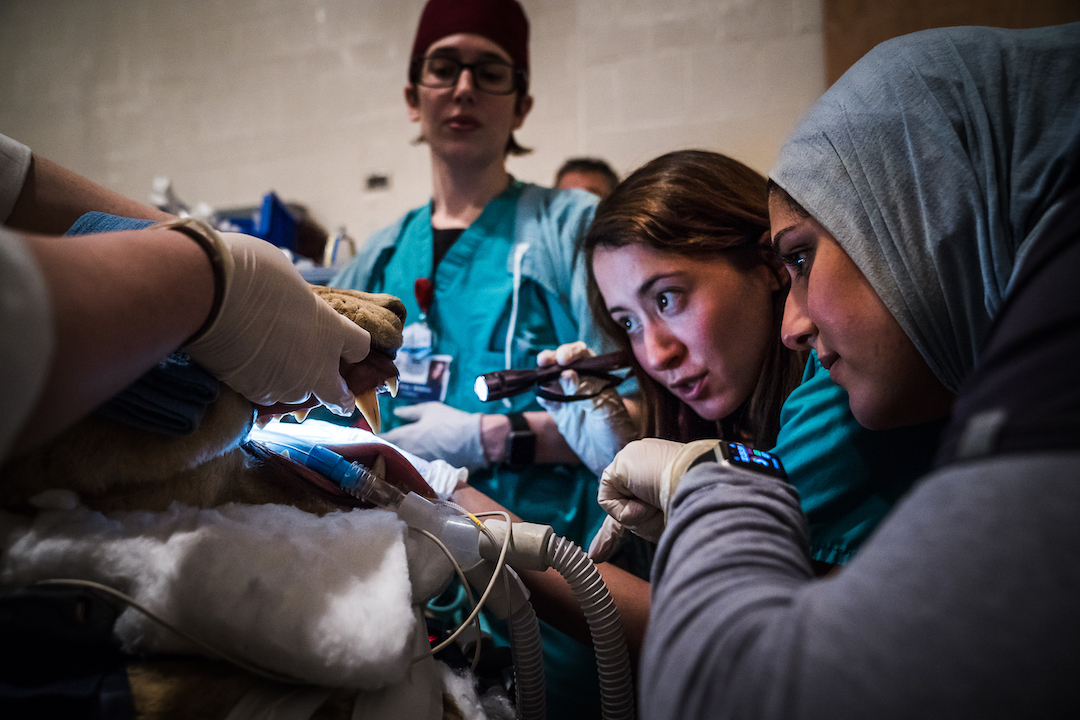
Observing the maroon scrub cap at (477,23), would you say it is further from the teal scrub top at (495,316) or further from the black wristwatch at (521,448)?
the black wristwatch at (521,448)

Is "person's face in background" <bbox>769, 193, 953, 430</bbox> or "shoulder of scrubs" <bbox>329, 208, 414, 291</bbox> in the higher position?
"person's face in background" <bbox>769, 193, 953, 430</bbox>

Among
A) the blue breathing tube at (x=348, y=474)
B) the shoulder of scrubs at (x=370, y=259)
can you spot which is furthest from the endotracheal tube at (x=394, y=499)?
the shoulder of scrubs at (x=370, y=259)

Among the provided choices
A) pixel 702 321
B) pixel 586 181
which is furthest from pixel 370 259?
pixel 702 321

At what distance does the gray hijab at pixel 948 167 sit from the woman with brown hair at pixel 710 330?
0.19 metres

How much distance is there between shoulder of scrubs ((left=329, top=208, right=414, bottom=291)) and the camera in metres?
1.51

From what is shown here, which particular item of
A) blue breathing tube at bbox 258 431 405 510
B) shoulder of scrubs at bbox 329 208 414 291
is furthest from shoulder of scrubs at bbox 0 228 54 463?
shoulder of scrubs at bbox 329 208 414 291

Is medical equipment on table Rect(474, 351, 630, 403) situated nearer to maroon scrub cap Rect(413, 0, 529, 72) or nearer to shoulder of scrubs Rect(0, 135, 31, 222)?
shoulder of scrubs Rect(0, 135, 31, 222)

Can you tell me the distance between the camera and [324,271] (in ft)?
5.31

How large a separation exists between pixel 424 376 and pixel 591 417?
431mm

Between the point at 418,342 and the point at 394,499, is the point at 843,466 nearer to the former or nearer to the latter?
the point at 394,499

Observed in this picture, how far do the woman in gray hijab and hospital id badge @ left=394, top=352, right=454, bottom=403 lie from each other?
2.42ft

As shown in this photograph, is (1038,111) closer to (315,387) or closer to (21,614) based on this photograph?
(315,387)

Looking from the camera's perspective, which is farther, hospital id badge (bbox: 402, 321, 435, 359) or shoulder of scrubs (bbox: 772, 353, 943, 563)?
hospital id badge (bbox: 402, 321, 435, 359)

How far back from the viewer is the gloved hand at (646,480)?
23.4 inches
